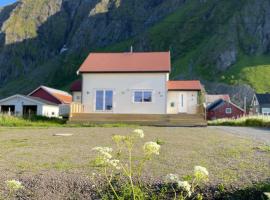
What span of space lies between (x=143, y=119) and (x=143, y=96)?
3.24 m

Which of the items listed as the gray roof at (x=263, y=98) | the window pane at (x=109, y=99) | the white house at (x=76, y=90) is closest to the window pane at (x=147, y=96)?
the window pane at (x=109, y=99)

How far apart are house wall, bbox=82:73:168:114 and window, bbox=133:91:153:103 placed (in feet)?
0.81

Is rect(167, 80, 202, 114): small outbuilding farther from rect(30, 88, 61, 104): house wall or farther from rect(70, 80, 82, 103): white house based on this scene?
rect(30, 88, 61, 104): house wall

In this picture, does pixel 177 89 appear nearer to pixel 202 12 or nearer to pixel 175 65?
pixel 175 65

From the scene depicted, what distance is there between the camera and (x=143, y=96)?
98.6ft

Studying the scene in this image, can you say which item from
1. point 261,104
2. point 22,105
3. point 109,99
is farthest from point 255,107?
point 109,99

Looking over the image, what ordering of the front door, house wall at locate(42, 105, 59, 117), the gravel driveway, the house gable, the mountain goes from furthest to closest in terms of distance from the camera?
1. the mountain
2. house wall at locate(42, 105, 59, 117)
3. the front door
4. the house gable
5. the gravel driveway

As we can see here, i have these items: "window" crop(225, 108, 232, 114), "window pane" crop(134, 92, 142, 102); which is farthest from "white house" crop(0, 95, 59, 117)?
"window" crop(225, 108, 232, 114)

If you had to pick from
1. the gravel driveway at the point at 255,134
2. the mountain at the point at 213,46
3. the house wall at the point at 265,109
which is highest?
the mountain at the point at 213,46

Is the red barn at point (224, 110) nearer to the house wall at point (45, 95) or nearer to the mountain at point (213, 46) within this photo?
the mountain at point (213, 46)

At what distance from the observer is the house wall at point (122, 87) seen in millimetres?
29875

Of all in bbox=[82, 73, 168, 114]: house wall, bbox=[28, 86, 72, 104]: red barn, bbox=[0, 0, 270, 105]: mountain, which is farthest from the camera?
bbox=[0, 0, 270, 105]: mountain

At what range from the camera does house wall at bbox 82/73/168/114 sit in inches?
1176

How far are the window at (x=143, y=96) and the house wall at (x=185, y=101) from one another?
8.51 ft
